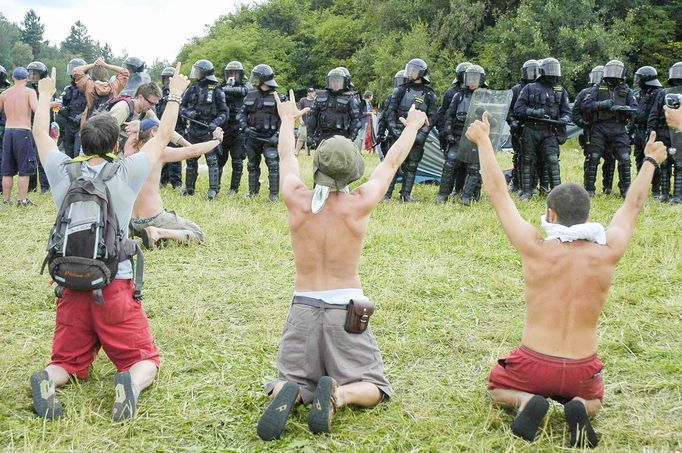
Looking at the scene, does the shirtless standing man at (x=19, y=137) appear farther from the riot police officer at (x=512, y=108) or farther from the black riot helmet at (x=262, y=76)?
the riot police officer at (x=512, y=108)

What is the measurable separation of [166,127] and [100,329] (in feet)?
3.84

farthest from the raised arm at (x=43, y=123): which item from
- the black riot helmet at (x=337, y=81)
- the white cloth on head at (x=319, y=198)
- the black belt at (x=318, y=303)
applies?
the black riot helmet at (x=337, y=81)

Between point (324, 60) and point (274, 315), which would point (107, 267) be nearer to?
point (274, 315)

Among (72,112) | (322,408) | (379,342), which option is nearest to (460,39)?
(72,112)

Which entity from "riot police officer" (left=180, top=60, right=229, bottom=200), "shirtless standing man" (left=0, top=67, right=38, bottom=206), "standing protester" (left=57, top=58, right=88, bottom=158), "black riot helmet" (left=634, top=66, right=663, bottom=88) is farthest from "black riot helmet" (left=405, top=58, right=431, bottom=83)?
"shirtless standing man" (left=0, top=67, right=38, bottom=206)

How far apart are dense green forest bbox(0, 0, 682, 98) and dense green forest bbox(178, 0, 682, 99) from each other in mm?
42

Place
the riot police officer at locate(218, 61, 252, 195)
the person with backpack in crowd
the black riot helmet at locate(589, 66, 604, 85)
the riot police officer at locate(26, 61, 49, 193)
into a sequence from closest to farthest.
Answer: the person with backpack in crowd → the black riot helmet at locate(589, 66, 604, 85) → the riot police officer at locate(26, 61, 49, 193) → the riot police officer at locate(218, 61, 252, 195)

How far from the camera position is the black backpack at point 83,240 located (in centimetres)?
362

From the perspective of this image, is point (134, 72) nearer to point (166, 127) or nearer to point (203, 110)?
point (203, 110)

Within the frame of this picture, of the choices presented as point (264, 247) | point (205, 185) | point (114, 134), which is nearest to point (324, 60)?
point (205, 185)

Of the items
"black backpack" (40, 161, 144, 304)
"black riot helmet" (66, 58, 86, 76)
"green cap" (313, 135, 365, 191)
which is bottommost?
"black backpack" (40, 161, 144, 304)

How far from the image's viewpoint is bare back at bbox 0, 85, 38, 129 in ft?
32.8

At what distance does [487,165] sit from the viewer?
370 cm

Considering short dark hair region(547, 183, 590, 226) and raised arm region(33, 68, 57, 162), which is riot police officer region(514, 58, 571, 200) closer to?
short dark hair region(547, 183, 590, 226)
